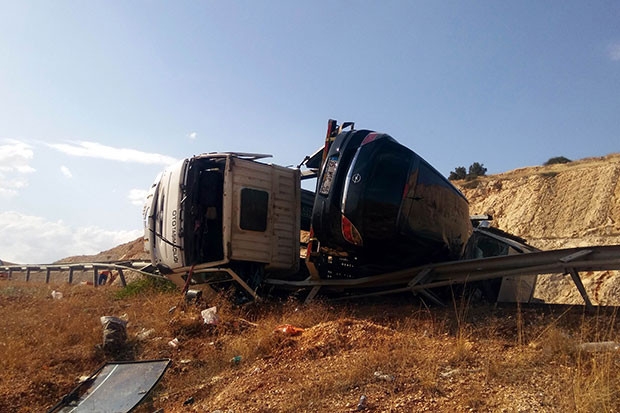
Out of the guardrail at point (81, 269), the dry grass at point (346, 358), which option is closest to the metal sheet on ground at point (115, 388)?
the dry grass at point (346, 358)

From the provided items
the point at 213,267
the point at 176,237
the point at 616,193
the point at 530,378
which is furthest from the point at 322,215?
the point at 616,193

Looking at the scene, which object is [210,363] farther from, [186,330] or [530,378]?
[530,378]

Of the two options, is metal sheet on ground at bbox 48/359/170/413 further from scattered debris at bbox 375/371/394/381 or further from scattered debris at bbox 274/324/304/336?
scattered debris at bbox 375/371/394/381

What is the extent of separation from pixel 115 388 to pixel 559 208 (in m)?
15.8

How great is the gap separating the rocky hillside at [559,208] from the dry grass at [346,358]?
7248 mm

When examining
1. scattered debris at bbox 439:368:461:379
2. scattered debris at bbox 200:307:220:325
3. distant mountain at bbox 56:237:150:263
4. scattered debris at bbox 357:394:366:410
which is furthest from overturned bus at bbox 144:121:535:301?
distant mountain at bbox 56:237:150:263

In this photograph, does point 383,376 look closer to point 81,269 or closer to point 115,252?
point 81,269

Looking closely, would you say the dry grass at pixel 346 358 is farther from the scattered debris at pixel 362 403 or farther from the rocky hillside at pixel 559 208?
the rocky hillside at pixel 559 208

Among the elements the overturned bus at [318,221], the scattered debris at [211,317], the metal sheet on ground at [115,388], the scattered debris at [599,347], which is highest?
the overturned bus at [318,221]

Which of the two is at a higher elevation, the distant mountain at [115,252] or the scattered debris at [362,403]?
the scattered debris at [362,403]

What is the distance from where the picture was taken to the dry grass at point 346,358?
3377 millimetres

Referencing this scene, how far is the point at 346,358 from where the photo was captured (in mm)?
4371

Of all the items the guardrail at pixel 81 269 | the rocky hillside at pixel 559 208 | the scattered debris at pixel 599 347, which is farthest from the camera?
the rocky hillside at pixel 559 208

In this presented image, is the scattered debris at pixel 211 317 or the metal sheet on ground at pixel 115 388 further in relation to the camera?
the scattered debris at pixel 211 317
